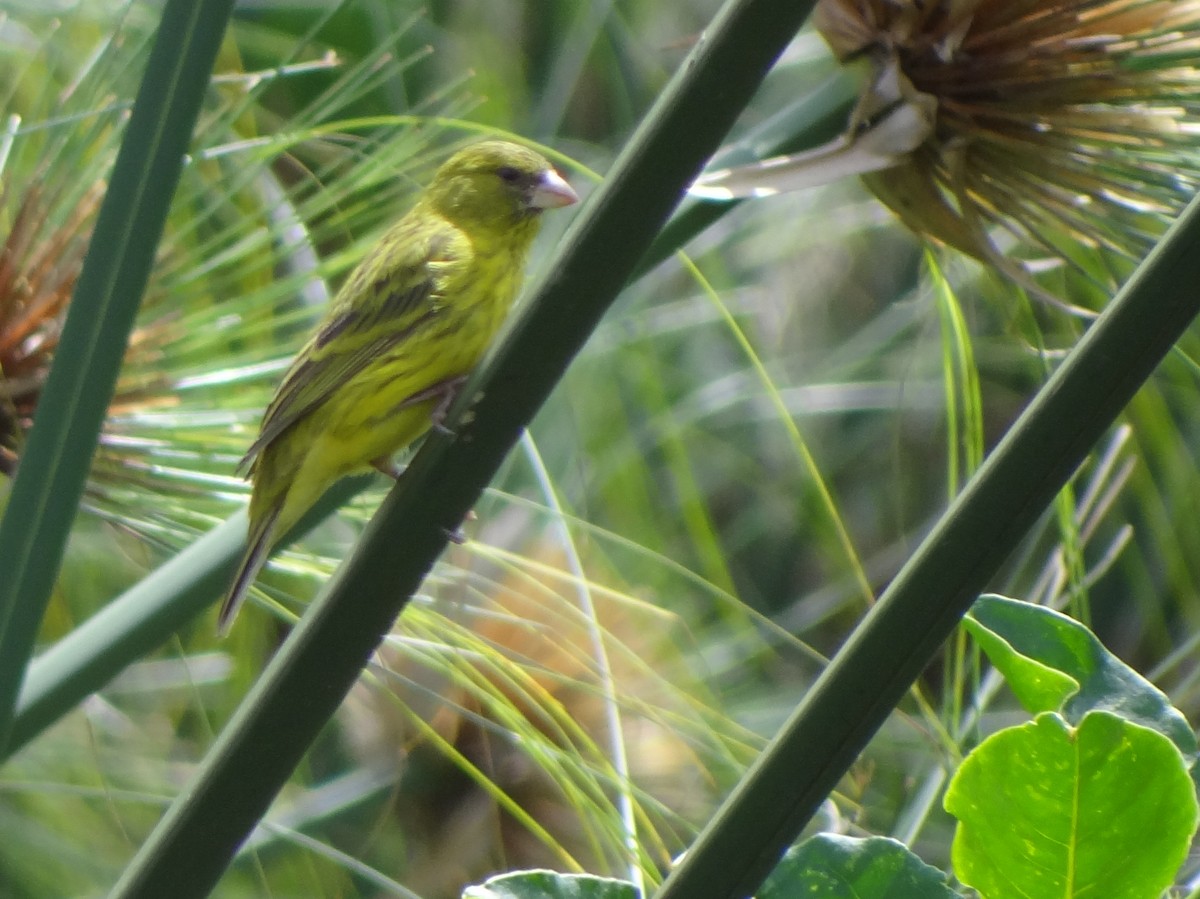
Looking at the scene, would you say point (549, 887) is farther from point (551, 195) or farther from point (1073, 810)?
point (551, 195)

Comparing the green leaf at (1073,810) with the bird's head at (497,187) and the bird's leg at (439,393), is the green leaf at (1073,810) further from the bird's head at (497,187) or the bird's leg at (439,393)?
the bird's head at (497,187)

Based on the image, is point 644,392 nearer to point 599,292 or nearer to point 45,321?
point 45,321

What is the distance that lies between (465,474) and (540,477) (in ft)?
3.07

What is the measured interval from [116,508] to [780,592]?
250 cm

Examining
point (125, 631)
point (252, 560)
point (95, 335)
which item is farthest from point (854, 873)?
point (252, 560)

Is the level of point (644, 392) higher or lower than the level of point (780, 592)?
higher

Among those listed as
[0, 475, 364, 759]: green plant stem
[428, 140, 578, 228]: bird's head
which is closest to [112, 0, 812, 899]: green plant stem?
[0, 475, 364, 759]: green plant stem

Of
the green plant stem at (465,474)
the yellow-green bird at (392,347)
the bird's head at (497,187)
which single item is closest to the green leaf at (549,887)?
the green plant stem at (465,474)

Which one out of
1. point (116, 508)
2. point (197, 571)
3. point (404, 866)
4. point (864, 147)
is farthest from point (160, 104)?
point (404, 866)

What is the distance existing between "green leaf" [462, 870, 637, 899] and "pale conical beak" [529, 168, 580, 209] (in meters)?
1.53

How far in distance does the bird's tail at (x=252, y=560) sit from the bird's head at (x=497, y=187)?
693 millimetres

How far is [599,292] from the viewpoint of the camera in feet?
2.71

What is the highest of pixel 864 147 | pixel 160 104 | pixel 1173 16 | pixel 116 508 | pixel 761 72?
pixel 1173 16

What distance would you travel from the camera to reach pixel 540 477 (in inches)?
71.5
